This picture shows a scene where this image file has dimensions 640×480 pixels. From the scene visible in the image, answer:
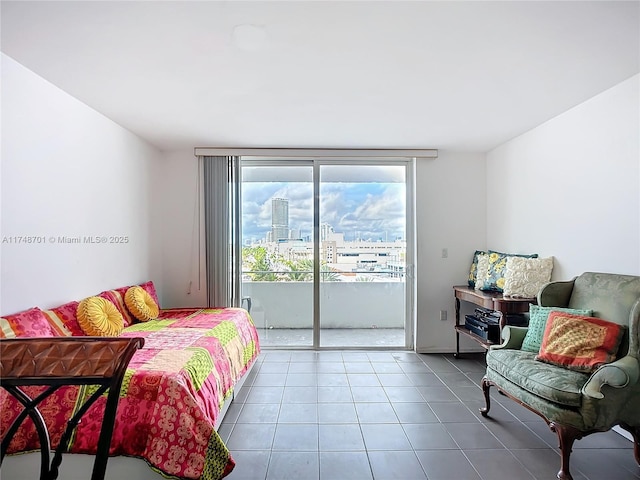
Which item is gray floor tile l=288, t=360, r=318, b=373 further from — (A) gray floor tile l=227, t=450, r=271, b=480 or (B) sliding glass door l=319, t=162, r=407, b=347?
(A) gray floor tile l=227, t=450, r=271, b=480

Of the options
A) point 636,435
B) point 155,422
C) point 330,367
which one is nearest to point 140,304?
point 155,422

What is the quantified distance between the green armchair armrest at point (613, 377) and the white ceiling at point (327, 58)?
183 cm

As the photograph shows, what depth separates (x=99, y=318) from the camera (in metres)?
2.68

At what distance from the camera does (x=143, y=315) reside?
11.0 ft

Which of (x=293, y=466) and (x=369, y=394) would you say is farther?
(x=369, y=394)

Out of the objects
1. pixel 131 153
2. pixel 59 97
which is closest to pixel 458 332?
pixel 131 153

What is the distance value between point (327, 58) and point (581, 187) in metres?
2.31

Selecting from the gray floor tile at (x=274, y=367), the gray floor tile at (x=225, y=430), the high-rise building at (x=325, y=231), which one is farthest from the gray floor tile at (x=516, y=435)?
the high-rise building at (x=325, y=231)

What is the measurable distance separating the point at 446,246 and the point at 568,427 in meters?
2.66

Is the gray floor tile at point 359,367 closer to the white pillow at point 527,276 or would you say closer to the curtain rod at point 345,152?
the white pillow at point 527,276

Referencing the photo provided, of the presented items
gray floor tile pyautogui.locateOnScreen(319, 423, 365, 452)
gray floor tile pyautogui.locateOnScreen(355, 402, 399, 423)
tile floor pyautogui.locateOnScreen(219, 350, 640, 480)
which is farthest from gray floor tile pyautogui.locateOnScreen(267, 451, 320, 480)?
gray floor tile pyautogui.locateOnScreen(355, 402, 399, 423)

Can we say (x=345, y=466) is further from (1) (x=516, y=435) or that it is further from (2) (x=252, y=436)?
(1) (x=516, y=435)

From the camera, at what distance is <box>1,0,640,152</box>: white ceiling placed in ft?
5.79

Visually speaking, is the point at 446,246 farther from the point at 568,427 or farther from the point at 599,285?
the point at 568,427
